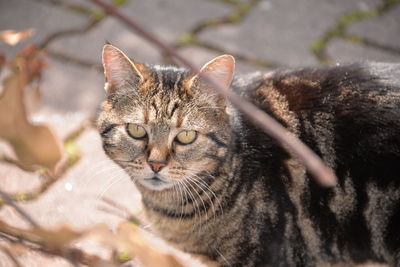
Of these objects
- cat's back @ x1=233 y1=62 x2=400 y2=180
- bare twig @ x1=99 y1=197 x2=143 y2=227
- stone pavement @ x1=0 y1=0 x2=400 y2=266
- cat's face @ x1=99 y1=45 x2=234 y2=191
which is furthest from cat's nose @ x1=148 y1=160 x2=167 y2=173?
stone pavement @ x1=0 y1=0 x2=400 y2=266

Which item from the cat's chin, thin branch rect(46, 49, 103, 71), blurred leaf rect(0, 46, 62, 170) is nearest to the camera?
blurred leaf rect(0, 46, 62, 170)

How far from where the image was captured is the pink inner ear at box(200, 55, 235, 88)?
1512mm

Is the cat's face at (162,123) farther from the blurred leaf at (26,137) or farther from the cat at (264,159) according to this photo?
the blurred leaf at (26,137)

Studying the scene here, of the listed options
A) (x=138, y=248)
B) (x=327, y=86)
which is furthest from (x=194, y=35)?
(x=138, y=248)

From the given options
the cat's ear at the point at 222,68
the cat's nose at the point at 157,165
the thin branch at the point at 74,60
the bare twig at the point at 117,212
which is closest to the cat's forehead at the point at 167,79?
the cat's ear at the point at 222,68

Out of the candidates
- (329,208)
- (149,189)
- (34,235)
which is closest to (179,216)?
(149,189)

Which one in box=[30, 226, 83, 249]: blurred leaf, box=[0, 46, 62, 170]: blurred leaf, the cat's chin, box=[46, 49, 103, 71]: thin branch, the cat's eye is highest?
box=[0, 46, 62, 170]: blurred leaf

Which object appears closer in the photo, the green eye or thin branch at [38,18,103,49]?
the green eye

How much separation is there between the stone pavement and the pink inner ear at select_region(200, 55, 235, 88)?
108cm

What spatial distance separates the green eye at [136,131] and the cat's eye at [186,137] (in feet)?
0.37

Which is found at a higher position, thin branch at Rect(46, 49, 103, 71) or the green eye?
the green eye

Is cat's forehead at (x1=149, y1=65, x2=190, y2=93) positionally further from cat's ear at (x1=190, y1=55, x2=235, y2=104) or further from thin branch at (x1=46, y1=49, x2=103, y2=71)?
thin branch at (x1=46, y1=49, x2=103, y2=71)

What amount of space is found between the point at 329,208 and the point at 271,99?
429mm

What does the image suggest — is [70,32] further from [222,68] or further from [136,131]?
[222,68]
